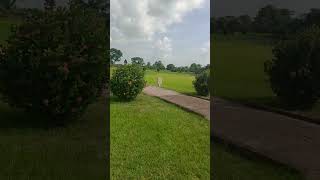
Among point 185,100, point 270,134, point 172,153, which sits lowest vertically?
point 172,153

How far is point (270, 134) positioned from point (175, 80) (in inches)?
204

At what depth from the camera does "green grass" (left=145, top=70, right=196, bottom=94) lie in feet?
28.0

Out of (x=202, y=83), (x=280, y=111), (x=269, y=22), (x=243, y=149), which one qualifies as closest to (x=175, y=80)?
(x=202, y=83)

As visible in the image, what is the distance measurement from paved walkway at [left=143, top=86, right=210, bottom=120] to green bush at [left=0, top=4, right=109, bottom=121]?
81.3 inches

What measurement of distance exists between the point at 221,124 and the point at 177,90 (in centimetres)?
406

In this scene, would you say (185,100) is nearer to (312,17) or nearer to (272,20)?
(272,20)

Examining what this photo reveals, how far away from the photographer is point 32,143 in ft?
13.3

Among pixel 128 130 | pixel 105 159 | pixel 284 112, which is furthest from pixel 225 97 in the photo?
pixel 105 159

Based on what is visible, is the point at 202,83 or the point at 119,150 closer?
the point at 119,150

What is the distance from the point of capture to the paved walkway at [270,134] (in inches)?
139

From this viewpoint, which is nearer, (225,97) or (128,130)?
(128,130)

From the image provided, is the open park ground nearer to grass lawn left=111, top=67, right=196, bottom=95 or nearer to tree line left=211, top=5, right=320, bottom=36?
tree line left=211, top=5, right=320, bottom=36

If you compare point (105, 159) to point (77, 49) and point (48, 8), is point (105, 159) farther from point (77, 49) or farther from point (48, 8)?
point (48, 8)

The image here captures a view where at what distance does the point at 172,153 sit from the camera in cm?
405
